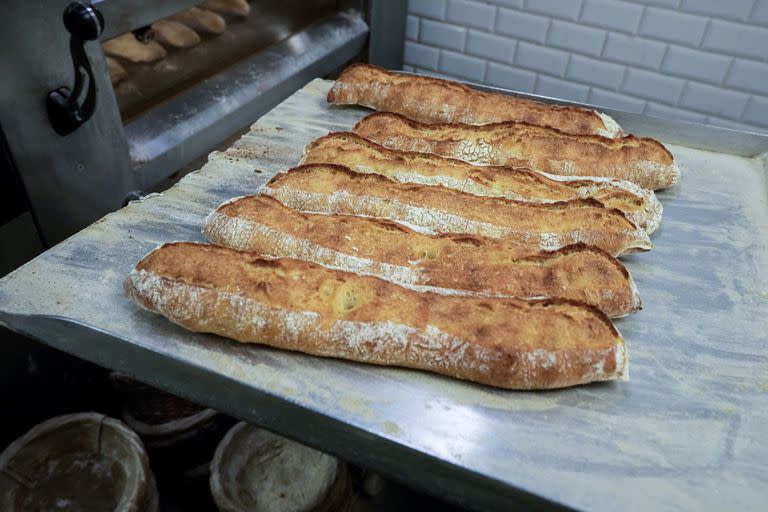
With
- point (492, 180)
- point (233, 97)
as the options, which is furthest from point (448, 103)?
point (233, 97)

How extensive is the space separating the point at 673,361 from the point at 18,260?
1.73 m

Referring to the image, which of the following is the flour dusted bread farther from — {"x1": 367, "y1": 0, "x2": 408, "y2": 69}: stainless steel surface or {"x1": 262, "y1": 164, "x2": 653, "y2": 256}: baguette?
{"x1": 367, "y1": 0, "x2": 408, "y2": 69}: stainless steel surface

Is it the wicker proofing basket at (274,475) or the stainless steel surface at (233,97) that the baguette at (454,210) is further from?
the wicker proofing basket at (274,475)

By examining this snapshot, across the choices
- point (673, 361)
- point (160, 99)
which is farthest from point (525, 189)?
point (160, 99)

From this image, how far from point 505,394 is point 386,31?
246 centimetres

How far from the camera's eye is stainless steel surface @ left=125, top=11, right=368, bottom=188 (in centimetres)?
190

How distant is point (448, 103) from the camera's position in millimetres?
2096

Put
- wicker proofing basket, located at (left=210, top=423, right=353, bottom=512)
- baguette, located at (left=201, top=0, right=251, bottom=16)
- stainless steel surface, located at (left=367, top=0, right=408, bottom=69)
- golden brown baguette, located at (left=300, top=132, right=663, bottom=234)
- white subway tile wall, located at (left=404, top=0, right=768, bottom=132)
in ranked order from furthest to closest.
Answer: stainless steel surface, located at (left=367, top=0, right=408, bottom=69), white subway tile wall, located at (left=404, top=0, right=768, bottom=132), baguette, located at (left=201, top=0, right=251, bottom=16), wicker proofing basket, located at (left=210, top=423, right=353, bottom=512), golden brown baguette, located at (left=300, top=132, right=663, bottom=234)

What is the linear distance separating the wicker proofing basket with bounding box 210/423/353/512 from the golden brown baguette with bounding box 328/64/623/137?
1297mm

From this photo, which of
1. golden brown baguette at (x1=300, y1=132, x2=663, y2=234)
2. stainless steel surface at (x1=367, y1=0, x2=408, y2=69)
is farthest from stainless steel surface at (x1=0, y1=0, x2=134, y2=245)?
stainless steel surface at (x1=367, y1=0, x2=408, y2=69)

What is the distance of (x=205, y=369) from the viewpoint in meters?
1.20

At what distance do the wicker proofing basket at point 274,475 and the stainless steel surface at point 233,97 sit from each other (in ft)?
3.22

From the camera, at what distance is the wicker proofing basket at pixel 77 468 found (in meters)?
1.82

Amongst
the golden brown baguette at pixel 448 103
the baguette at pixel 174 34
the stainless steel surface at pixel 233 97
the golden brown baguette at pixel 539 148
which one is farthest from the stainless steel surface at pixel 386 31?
the golden brown baguette at pixel 539 148
